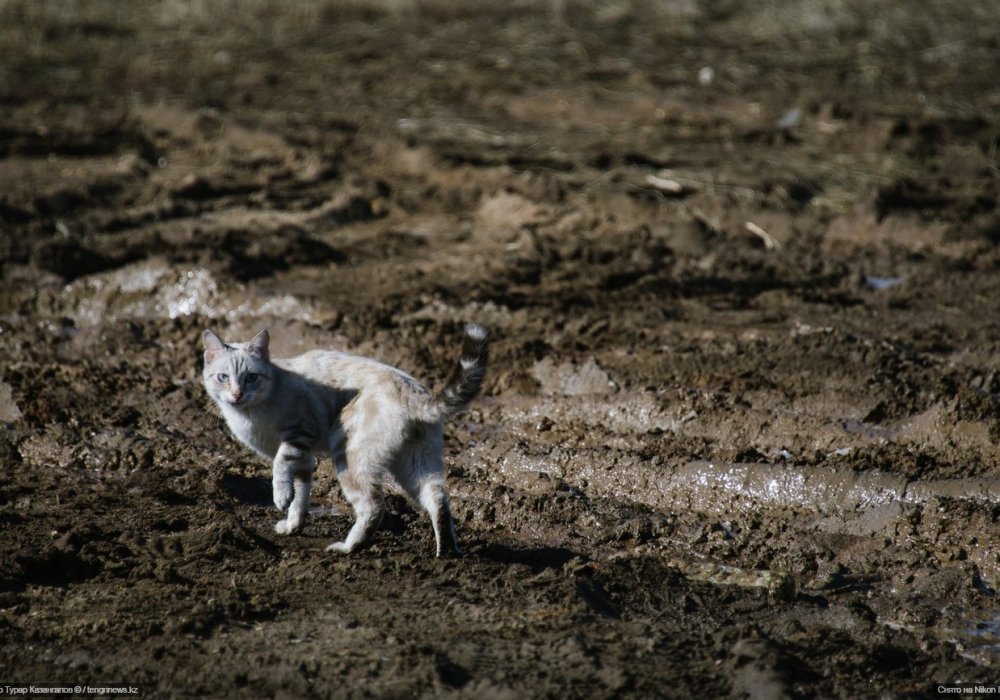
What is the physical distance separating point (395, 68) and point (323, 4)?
3.16 metres

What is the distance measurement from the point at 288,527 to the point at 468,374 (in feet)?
5.04

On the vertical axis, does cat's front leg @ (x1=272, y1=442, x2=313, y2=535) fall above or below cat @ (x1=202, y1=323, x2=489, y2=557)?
below

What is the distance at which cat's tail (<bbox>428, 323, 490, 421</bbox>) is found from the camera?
6156 millimetres

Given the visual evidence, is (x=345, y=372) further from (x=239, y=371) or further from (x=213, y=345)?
(x=213, y=345)

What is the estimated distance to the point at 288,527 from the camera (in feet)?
22.7

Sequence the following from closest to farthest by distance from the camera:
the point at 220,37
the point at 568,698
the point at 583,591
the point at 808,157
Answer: the point at 568,698 → the point at 583,591 → the point at 808,157 → the point at 220,37

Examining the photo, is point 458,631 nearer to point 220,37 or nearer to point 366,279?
point 366,279

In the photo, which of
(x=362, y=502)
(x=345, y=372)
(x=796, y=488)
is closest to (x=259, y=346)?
(x=345, y=372)

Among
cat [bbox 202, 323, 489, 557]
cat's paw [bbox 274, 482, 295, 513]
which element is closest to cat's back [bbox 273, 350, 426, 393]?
cat [bbox 202, 323, 489, 557]

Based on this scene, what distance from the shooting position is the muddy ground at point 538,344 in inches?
223

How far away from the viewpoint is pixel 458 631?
5.61m

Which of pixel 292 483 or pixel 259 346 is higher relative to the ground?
pixel 259 346

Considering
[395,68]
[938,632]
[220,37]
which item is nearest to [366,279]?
[938,632]

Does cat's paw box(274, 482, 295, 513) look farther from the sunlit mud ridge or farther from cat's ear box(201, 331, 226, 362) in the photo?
the sunlit mud ridge
